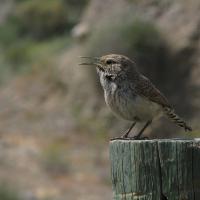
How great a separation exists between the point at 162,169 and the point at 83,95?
765 inches

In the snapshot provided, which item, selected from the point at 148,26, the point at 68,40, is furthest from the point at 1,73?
the point at 148,26

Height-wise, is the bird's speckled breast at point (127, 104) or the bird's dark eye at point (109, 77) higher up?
the bird's dark eye at point (109, 77)

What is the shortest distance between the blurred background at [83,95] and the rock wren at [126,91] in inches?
310

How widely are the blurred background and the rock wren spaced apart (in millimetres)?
7877

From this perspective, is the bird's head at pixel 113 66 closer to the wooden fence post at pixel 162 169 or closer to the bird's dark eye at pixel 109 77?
the bird's dark eye at pixel 109 77

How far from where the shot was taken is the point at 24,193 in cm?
1627

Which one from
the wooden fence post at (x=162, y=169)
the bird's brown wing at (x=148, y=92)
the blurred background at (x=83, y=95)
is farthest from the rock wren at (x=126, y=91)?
the blurred background at (x=83, y=95)

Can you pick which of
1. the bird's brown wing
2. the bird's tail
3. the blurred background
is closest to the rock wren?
the bird's brown wing

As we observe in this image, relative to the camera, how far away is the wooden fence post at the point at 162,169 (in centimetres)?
500

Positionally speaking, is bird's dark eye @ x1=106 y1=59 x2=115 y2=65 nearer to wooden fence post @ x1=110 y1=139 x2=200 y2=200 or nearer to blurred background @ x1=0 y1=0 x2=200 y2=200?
wooden fence post @ x1=110 y1=139 x2=200 y2=200

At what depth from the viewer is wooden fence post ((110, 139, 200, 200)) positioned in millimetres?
5004

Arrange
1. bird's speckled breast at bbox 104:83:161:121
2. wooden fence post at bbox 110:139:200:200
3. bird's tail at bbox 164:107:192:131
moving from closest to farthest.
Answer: wooden fence post at bbox 110:139:200:200
bird's speckled breast at bbox 104:83:161:121
bird's tail at bbox 164:107:192:131

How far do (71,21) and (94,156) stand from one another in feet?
60.2

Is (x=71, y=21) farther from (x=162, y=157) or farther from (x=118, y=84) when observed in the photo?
(x=162, y=157)
